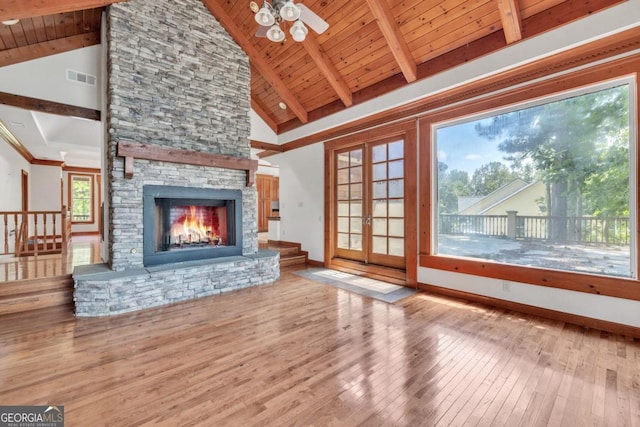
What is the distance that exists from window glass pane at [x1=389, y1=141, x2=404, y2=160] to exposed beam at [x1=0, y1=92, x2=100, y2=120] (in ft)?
16.0

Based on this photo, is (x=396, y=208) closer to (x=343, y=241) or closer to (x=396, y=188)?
(x=396, y=188)

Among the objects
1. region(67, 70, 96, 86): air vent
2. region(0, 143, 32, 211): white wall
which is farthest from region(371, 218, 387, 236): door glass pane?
region(0, 143, 32, 211): white wall

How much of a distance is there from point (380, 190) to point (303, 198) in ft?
6.75

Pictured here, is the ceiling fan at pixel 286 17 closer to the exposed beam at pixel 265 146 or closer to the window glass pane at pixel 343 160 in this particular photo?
the window glass pane at pixel 343 160

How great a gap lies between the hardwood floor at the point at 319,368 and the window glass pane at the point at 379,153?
9.06 feet

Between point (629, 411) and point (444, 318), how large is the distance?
5.22ft

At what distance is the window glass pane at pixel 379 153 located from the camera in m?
5.08

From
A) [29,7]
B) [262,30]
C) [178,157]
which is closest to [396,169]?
[262,30]

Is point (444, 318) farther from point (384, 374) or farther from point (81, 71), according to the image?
point (81, 71)

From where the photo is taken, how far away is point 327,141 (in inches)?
234

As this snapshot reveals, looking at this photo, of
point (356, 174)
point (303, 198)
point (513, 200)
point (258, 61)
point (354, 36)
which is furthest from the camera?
point (303, 198)

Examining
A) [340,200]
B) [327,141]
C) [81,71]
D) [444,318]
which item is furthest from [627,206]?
[81,71]

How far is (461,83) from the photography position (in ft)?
12.2

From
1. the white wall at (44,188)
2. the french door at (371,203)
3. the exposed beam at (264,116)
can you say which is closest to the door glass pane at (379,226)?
the french door at (371,203)
